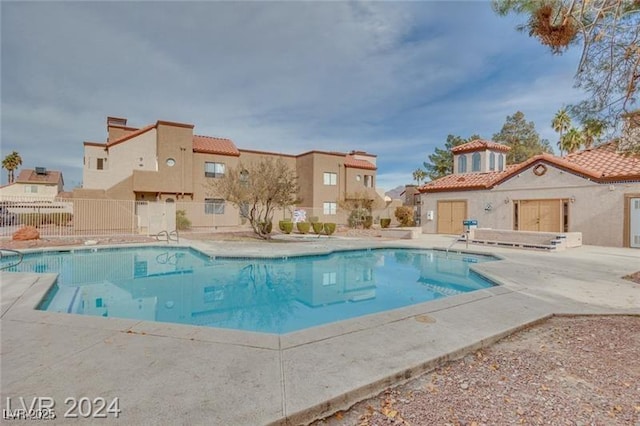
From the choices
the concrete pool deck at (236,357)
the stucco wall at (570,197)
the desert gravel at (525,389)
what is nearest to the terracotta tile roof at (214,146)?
the stucco wall at (570,197)

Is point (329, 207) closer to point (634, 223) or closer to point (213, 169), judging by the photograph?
point (213, 169)

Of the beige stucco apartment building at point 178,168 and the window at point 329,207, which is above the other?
the beige stucco apartment building at point 178,168

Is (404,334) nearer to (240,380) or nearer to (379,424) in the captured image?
(379,424)

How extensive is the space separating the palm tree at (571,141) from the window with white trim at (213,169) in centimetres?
3510

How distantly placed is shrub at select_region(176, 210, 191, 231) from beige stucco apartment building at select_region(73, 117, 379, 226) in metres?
1.52

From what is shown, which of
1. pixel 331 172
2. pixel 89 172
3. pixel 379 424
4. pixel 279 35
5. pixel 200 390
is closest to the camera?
pixel 379 424

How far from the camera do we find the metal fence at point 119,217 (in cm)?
2068

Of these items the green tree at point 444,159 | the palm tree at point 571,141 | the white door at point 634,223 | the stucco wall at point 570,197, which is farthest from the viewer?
the green tree at point 444,159

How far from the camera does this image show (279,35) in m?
14.3

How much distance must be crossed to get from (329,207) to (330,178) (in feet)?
9.02

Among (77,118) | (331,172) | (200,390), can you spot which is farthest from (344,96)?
(200,390)

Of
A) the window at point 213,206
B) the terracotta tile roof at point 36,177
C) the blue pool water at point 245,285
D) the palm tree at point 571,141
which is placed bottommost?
the blue pool water at point 245,285

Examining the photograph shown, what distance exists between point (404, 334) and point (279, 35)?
14258 millimetres

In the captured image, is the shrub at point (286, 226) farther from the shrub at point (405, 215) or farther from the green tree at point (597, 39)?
the green tree at point (597, 39)
